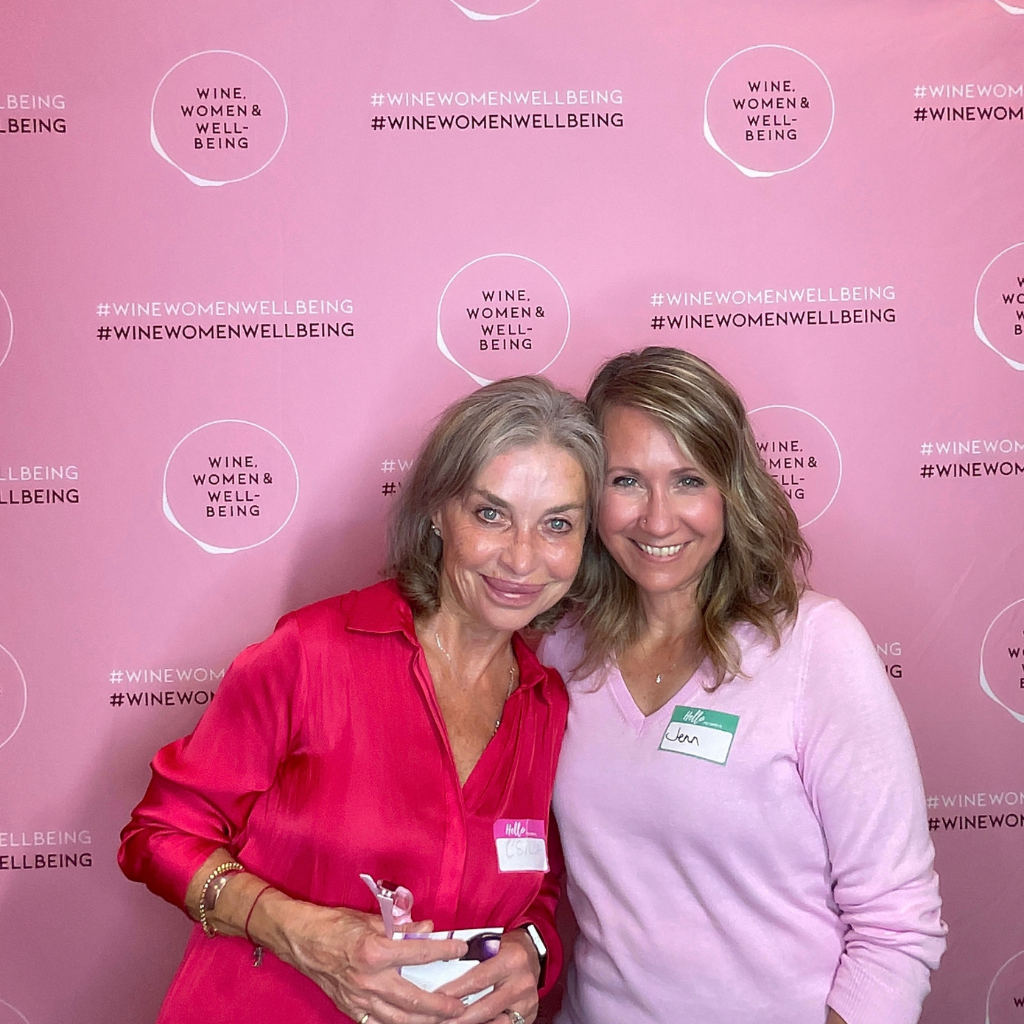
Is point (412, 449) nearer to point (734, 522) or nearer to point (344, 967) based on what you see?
point (734, 522)

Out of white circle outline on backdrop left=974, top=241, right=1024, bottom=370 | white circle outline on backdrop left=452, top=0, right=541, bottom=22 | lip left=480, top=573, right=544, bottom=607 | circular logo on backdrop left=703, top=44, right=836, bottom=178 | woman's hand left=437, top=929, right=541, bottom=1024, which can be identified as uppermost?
white circle outline on backdrop left=452, top=0, right=541, bottom=22

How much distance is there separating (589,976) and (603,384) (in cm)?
116

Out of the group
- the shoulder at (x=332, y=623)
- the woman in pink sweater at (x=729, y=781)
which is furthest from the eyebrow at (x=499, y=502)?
the shoulder at (x=332, y=623)

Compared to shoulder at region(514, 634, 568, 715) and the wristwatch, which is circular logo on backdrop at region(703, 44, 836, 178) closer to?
shoulder at region(514, 634, 568, 715)

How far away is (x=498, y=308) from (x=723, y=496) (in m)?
0.82

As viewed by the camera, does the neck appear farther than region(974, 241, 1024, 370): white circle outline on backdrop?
No

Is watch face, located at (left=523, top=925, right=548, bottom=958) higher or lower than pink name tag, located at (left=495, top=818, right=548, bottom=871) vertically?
lower

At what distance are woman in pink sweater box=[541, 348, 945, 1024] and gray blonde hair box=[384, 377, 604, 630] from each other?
85 millimetres

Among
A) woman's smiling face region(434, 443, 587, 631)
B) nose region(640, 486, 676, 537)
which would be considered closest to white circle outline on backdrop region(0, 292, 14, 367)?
woman's smiling face region(434, 443, 587, 631)

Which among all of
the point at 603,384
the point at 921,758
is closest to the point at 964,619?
the point at 921,758

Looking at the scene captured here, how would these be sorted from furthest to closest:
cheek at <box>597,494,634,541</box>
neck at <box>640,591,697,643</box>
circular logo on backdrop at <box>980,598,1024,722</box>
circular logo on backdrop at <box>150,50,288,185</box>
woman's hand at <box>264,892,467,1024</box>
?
circular logo on backdrop at <box>980,598,1024,722</box>, circular logo on backdrop at <box>150,50,288,185</box>, neck at <box>640,591,697,643</box>, cheek at <box>597,494,634,541</box>, woman's hand at <box>264,892,467,1024</box>

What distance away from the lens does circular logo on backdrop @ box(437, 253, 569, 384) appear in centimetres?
244

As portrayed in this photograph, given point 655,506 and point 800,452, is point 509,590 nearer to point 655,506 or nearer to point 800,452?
point 655,506

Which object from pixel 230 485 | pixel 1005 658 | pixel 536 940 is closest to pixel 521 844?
pixel 536 940
